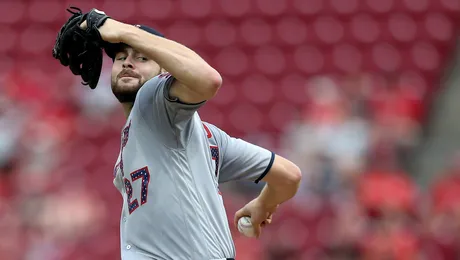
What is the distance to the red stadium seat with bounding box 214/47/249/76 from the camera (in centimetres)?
965

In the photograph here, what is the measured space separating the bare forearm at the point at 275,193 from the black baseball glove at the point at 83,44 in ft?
2.39

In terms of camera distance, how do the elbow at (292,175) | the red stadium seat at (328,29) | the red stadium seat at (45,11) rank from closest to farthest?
1. the elbow at (292,175)
2. the red stadium seat at (328,29)
3. the red stadium seat at (45,11)

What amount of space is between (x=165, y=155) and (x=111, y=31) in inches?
16.7

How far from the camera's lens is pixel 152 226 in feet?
8.95

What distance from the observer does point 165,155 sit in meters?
2.75

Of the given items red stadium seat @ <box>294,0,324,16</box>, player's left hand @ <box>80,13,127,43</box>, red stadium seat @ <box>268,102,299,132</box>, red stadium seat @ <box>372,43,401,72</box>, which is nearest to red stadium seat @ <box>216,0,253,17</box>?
red stadium seat @ <box>294,0,324,16</box>

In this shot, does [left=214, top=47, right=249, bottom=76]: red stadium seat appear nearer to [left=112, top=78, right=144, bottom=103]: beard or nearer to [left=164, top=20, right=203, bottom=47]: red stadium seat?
[left=164, top=20, right=203, bottom=47]: red stadium seat

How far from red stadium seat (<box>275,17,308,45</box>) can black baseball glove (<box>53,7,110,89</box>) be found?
7.20 m

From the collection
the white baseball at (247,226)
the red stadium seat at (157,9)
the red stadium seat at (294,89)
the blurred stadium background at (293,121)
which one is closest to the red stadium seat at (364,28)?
the blurred stadium background at (293,121)

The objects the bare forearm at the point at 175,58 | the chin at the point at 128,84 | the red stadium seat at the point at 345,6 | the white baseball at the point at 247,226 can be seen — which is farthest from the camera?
the red stadium seat at the point at 345,6

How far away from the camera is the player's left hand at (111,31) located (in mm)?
2582

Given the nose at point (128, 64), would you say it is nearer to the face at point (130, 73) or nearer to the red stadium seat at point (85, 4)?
the face at point (130, 73)

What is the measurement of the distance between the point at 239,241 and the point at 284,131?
7.95ft

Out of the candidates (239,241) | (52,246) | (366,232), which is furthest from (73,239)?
(366,232)
